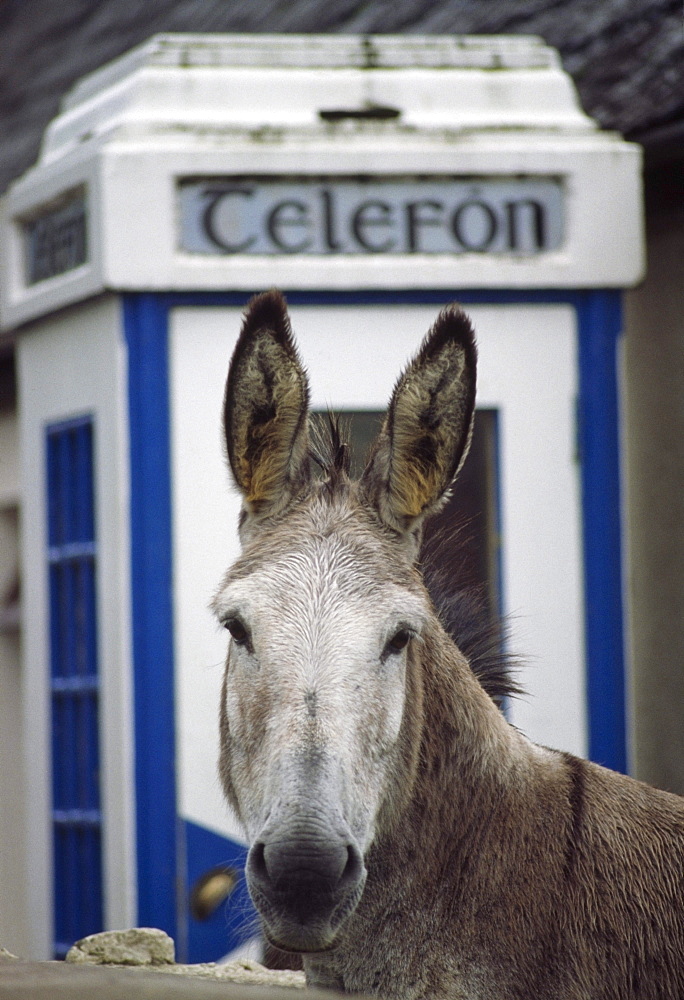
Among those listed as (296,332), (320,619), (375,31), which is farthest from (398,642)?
(375,31)

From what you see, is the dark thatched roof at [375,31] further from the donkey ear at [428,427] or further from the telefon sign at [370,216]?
the donkey ear at [428,427]

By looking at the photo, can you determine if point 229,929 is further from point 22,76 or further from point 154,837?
point 22,76

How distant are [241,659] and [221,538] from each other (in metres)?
2.05

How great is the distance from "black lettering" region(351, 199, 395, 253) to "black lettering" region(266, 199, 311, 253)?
175 millimetres

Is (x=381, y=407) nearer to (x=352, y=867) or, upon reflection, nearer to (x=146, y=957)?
(x=146, y=957)

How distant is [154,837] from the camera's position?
454cm

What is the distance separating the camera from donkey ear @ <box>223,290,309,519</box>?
2744 millimetres

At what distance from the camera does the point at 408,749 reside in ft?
8.66

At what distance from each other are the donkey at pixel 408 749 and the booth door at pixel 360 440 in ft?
5.92

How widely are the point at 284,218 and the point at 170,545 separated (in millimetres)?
1133

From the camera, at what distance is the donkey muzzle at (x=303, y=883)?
2.22m

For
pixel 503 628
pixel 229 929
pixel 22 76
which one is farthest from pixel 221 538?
pixel 22 76

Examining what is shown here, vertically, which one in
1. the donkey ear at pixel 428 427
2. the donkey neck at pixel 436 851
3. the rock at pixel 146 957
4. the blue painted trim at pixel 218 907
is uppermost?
the donkey ear at pixel 428 427

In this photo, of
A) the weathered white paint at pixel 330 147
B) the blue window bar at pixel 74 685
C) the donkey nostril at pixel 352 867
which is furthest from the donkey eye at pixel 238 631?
the blue window bar at pixel 74 685
